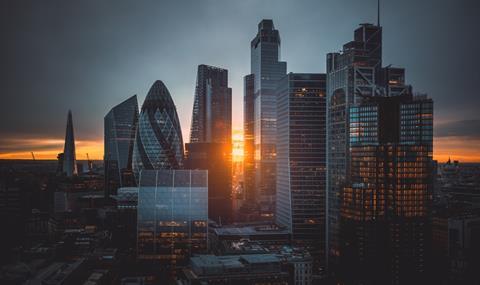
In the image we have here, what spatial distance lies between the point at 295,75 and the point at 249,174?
7978 cm

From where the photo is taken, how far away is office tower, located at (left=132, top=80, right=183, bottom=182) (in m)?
137

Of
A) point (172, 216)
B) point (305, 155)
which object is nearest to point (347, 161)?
point (305, 155)

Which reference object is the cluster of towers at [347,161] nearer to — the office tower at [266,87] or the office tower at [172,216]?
the office tower at [172,216]

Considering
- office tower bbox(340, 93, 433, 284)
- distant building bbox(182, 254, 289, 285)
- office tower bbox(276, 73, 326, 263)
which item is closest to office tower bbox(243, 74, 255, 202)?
office tower bbox(276, 73, 326, 263)

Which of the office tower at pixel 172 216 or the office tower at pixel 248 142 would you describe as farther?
the office tower at pixel 248 142

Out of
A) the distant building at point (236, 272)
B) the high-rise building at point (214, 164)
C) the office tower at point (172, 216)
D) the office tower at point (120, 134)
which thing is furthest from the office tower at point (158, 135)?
the distant building at point (236, 272)

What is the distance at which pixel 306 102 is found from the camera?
316ft

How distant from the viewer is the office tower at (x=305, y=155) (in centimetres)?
9300

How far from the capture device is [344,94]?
79.1 m

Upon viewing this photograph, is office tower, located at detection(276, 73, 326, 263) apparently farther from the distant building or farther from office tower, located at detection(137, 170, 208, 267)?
the distant building

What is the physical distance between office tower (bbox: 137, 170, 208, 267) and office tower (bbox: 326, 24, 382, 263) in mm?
24362

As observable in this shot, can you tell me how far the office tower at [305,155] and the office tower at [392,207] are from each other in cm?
2503

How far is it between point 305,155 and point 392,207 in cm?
3316

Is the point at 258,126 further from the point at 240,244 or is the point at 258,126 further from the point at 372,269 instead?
the point at 372,269
